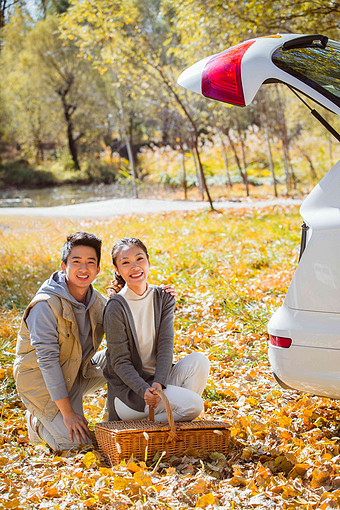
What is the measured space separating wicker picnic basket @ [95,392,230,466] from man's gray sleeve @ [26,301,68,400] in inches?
14.2

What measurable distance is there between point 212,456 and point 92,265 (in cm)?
129

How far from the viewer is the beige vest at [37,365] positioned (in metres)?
3.35

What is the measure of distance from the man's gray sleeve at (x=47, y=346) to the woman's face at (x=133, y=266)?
48cm

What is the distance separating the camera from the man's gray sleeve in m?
3.23

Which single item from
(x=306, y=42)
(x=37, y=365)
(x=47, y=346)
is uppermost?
(x=306, y=42)

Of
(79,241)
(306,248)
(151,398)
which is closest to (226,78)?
(306,248)

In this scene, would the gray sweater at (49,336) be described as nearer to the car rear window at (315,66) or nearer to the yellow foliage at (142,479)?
the yellow foliage at (142,479)

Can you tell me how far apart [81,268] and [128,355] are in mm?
594

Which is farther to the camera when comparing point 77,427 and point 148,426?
point 77,427

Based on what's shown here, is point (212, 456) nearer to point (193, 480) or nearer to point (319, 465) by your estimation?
point (193, 480)

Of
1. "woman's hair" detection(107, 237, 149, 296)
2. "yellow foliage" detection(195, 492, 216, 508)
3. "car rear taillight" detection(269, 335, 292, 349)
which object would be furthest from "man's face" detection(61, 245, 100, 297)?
"yellow foliage" detection(195, 492, 216, 508)

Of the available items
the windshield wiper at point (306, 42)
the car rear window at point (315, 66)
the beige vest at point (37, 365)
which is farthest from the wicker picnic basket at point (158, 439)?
the windshield wiper at point (306, 42)

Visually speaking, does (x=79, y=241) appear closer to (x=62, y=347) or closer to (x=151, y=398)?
(x=62, y=347)

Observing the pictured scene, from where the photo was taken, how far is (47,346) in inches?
128
